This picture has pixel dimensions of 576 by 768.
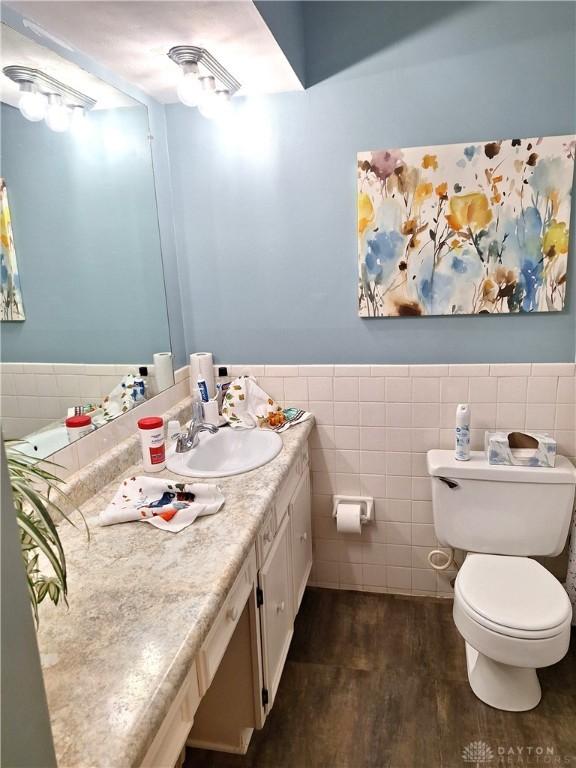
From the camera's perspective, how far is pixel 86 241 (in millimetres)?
1723

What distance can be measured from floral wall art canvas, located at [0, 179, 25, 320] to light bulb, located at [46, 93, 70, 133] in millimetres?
335

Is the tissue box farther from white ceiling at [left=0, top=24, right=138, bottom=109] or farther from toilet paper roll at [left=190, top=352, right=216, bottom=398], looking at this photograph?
white ceiling at [left=0, top=24, right=138, bottom=109]

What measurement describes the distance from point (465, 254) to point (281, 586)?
142 cm

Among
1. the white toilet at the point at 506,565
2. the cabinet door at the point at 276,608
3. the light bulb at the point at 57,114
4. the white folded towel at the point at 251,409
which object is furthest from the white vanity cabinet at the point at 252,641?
the light bulb at the point at 57,114

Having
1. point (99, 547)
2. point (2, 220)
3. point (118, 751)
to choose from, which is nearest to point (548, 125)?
point (2, 220)

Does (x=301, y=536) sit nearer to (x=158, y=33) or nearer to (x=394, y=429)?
(x=394, y=429)

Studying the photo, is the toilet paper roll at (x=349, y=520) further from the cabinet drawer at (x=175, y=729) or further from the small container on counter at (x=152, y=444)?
the cabinet drawer at (x=175, y=729)

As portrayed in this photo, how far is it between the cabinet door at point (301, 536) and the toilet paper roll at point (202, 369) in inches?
22.7

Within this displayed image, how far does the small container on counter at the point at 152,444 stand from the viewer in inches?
68.6

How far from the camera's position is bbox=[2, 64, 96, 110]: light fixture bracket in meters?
1.40

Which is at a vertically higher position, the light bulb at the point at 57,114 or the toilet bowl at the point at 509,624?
the light bulb at the point at 57,114

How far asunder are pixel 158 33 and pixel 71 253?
0.70 m

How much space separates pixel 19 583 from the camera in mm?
619

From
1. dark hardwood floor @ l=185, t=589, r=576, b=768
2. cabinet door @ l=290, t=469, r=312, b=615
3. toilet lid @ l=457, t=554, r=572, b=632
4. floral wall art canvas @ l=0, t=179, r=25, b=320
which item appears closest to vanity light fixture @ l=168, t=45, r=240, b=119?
floral wall art canvas @ l=0, t=179, r=25, b=320
